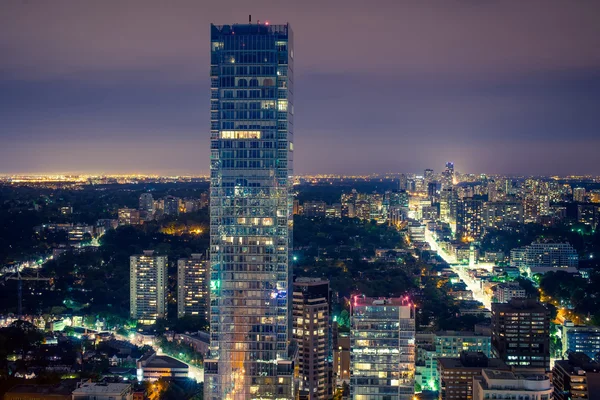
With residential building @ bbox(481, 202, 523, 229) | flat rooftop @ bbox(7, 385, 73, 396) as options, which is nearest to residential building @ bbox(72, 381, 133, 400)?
flat rooftop @ bbox(7, 385, 73, 396)

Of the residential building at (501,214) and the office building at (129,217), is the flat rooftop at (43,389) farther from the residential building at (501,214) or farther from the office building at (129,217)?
the residential building at (501,214)

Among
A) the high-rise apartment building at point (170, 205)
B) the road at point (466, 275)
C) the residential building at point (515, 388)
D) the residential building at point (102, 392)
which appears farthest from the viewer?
the high-rise apartment building at point (170, 205)

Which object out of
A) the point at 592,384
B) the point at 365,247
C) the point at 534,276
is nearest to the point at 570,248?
the point at 534,276

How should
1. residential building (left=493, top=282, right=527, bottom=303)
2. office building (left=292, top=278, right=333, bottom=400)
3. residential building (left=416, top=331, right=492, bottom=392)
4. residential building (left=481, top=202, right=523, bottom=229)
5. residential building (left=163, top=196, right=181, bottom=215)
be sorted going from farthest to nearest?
residential building (left=481, top=202, right=523, bottom=229) < residential building (left=163, top=196, right=181, bottom=215) < residential building (left=493, top=282, right=527, bottom=303) < residential building (left=416, top=331, right=492, bottom=392) < office building (left=292, top=278, right=333, bottom=400)

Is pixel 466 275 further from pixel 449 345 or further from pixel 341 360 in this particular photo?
pixel 341 360

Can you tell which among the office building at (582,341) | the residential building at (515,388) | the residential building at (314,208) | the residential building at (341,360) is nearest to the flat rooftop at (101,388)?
the residential building at (341,360)

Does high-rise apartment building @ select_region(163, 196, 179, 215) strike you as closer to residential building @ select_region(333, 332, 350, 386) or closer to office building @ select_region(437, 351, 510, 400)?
residential building @ select_region(333, 332, 350, 386)

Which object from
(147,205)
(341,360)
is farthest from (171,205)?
(341,360)
